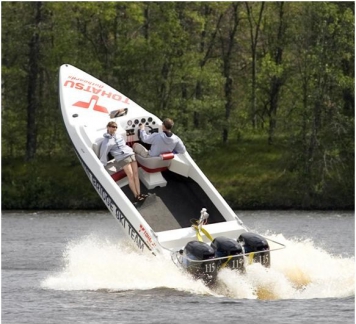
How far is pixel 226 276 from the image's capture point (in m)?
17.8

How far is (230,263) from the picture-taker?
17.8 meters

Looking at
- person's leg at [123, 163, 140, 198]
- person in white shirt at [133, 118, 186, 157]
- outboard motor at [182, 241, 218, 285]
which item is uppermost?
Result: person in white shirt at [133, 118, 186, 157]

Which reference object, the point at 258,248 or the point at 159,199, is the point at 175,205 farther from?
the point at 258,248

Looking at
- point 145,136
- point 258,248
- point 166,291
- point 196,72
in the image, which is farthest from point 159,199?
point 196,72

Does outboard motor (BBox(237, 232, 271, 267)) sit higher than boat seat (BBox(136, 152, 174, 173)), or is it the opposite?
boat seat (BBox(136, 152, 174, 173))

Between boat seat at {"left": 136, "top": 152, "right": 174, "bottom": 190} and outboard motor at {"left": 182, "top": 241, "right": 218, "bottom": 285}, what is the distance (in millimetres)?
3434

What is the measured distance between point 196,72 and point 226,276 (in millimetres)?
29637

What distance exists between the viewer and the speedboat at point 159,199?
18002mm

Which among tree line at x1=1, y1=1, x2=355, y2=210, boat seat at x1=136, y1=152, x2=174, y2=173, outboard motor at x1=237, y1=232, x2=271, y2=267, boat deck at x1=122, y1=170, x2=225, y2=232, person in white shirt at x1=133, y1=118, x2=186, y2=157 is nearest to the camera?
outboard motor at x1=237, y1=232, x2=271, y2=267

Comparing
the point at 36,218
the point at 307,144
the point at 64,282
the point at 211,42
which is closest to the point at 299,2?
the point at 211,42

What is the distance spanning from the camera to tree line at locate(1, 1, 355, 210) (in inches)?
1779

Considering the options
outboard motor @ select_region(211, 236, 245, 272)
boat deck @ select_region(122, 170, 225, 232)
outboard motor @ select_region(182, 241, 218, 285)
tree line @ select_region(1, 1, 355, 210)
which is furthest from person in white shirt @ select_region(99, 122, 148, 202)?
tree line @ select_region(1, 1, 355, 210)

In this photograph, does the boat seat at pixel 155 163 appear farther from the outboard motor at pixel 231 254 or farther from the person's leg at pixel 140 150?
the outboard motor at pixel 231 254

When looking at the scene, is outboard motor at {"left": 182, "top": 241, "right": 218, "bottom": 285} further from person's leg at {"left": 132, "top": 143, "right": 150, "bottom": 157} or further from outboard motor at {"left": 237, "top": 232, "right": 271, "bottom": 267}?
person's leg at {"left": 132, "top": 143, "right": 150, "bottom": 157}
